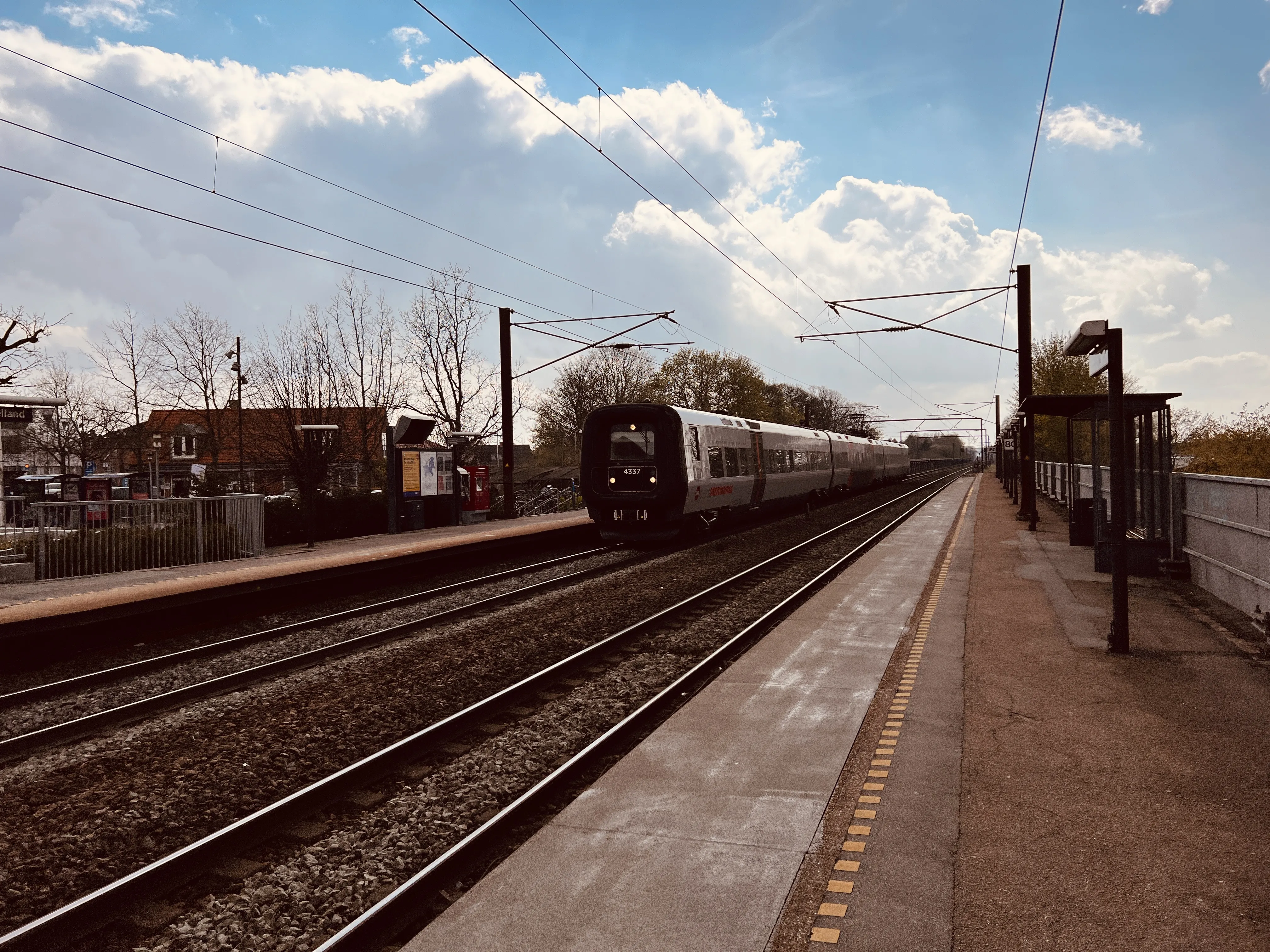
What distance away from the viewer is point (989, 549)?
17.5 m

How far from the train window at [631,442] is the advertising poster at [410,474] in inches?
270

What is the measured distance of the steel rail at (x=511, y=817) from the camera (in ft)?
12.6

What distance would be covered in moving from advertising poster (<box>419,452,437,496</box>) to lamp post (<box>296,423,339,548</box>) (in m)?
2.47

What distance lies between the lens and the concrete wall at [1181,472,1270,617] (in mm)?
9336

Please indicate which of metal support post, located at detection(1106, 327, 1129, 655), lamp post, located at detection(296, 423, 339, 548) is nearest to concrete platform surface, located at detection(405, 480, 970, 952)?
metal support post, located at detection(1106, 327, 1129, 655)

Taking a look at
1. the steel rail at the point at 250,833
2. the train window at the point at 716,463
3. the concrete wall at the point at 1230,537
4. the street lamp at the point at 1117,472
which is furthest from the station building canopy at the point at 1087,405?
the steel rail at the point at 250,833

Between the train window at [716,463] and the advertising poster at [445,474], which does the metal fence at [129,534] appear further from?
the train window at [716,463]

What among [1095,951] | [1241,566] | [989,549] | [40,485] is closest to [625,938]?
[1095,951]

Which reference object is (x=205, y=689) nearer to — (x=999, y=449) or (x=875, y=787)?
(x=875, y=787)

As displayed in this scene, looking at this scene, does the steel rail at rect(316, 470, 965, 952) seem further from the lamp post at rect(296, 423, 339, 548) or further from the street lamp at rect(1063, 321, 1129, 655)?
the lamp post at rect(296, 423, 339, 548)

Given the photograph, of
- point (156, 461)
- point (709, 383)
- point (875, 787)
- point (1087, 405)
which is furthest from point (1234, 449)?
point (709, 383)

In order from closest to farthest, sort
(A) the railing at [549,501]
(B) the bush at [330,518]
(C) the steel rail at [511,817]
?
(C) the steel rail at [511,817], (B) the bush at [330,518], (A) the railing at [549,501]

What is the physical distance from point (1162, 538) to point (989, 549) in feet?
14.6

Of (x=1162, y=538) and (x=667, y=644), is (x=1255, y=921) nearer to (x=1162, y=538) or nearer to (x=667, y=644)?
(x=667, y=644)
